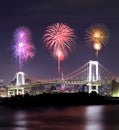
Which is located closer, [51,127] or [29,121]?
[51,127]

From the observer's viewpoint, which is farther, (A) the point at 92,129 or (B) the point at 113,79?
(B) the point at 113,79

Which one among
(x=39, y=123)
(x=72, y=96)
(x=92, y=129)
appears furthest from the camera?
(x=72, y=96)

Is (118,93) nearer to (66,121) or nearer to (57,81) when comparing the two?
(57,81)

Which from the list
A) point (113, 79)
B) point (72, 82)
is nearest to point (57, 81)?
point (72, 82)

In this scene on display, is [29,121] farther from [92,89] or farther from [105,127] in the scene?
[92,89]

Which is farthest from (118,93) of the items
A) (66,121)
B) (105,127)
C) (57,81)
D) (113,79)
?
(105,127)

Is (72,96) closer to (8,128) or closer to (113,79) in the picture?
(113,79)

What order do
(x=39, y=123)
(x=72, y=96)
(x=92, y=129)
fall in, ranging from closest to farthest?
(x=92, y=129) → (x=39, y=123) → (x=72, y=96)
